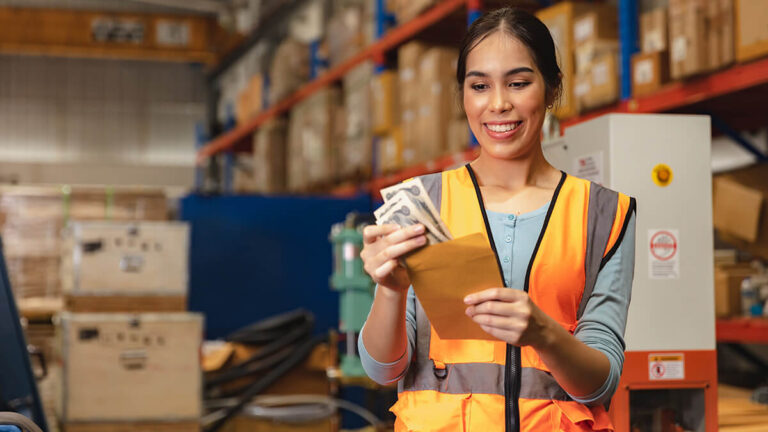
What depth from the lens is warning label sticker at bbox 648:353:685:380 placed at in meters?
2.35

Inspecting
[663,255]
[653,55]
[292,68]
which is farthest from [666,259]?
[292,68]

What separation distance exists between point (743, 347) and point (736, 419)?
2.76 metres

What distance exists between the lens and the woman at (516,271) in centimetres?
144

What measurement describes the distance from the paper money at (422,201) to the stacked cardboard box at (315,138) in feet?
21.9

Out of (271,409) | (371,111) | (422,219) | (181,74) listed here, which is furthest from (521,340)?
(181,74)

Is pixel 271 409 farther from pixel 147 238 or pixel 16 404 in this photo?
pixel 16 404

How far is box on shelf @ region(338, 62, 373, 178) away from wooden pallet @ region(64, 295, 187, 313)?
2.92 m

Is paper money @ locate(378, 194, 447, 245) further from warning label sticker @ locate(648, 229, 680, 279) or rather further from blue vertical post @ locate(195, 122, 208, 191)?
blue vertical post @ locate(195, 122, 208, 191)

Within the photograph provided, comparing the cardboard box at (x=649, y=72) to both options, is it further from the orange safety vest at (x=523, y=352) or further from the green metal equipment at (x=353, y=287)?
the orange safety vest at (x=523, y=352)

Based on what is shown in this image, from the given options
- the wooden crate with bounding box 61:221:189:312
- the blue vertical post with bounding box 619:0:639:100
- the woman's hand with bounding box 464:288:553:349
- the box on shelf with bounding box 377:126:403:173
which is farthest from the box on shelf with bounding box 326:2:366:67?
the woman's hand with bounding box 464:288:553:349

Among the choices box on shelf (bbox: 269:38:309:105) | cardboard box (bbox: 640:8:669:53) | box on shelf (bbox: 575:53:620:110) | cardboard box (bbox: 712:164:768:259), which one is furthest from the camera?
box on shelf (bbox: 269:38:309:105)

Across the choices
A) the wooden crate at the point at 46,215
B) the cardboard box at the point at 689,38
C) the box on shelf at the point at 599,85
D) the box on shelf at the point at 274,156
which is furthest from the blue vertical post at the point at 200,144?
the cardboard box at the point at 689,38

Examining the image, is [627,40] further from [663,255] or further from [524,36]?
[524,36]

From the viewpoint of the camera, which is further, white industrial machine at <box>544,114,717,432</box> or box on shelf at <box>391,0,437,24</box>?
box on shelf at <box>391,0,437,24</box>
